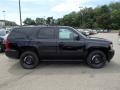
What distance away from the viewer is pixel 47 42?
331 inches

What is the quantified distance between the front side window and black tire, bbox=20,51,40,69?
1403 millimetres

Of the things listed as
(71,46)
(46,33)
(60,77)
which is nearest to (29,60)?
(46,33)

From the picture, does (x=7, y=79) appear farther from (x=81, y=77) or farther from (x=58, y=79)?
(x=81, y=77)

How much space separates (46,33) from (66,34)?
2.83 ft

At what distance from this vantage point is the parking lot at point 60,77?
19.9 ft

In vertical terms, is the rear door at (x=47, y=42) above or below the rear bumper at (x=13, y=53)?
above

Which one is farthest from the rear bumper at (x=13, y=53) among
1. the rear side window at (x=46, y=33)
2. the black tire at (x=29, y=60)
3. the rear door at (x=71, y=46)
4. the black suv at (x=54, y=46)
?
the rear door at (x=71, y=46)

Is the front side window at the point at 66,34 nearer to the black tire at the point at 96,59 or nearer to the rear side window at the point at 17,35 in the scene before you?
the black tire at the point at 96,59

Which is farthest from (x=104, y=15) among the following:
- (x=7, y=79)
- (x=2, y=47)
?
(x=7, y=79)

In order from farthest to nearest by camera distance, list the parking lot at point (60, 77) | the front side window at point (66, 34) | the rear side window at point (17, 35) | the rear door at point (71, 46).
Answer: the rear side window at point (17, 35) < the front side window at point (66, 34) < the rear door at point (71, 46) < the parking lot at point (60, 77)

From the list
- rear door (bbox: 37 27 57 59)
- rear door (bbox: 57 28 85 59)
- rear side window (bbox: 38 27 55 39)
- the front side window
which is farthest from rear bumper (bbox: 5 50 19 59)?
the front side window

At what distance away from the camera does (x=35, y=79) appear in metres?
6.93

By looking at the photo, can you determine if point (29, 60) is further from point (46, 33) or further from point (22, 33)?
point (46, 33)

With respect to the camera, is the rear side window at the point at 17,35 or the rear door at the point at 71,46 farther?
the rear side window at the point at 17,35
